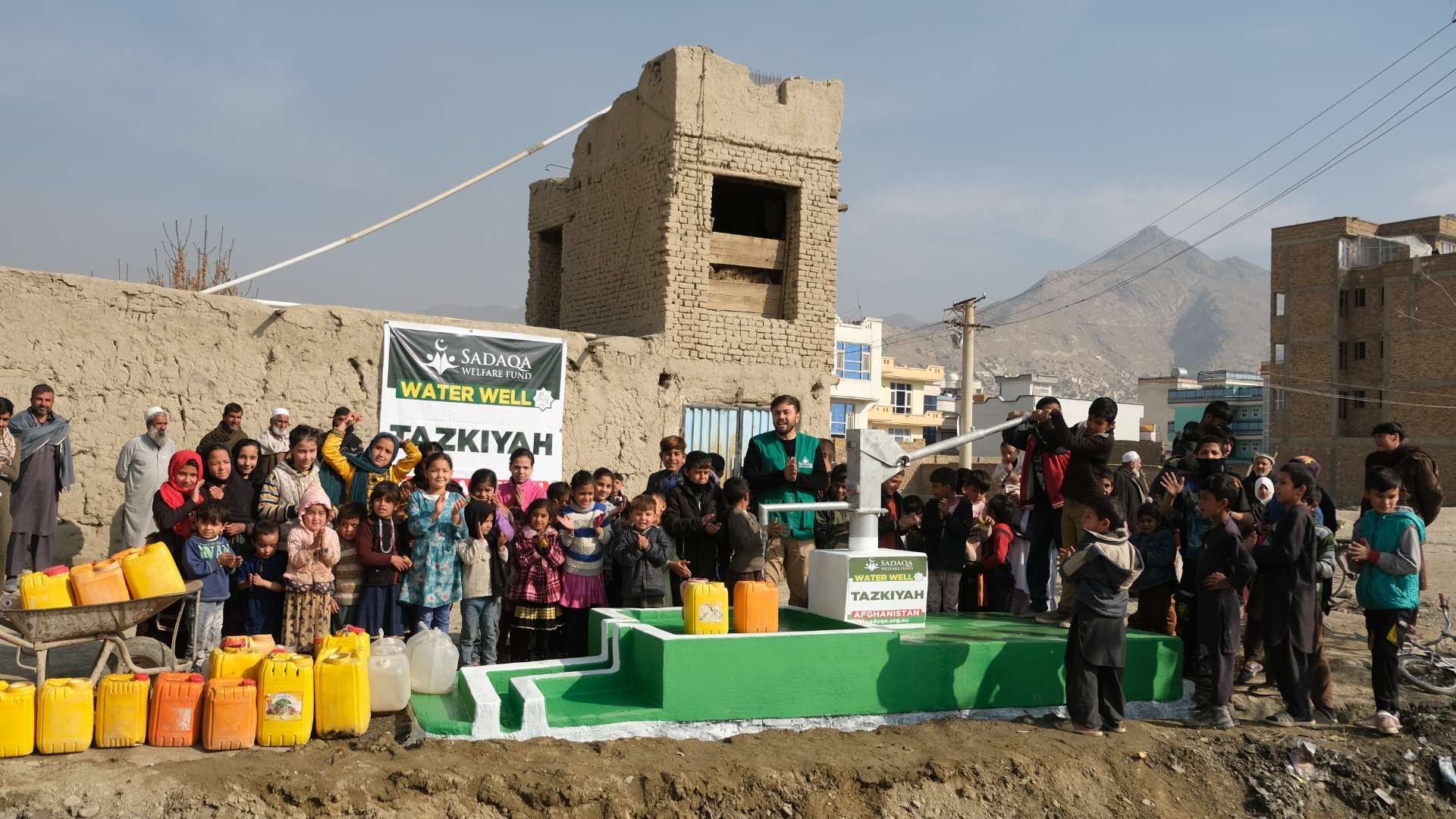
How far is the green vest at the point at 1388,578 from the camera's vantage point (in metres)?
6.61

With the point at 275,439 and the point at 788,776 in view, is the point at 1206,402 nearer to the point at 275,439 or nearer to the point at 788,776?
the point at 275,439

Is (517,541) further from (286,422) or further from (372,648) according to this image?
(286,422)

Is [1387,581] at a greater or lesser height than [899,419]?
lesser

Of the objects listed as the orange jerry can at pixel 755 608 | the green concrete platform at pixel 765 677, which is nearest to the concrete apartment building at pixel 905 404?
the green concrete platform at pixel 765 677

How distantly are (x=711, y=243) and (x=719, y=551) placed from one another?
5.32m

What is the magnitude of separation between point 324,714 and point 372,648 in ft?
1.84

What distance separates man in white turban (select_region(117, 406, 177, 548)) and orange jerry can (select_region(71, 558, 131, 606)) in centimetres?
247

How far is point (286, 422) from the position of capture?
8797 mm

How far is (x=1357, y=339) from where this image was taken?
4712 cm

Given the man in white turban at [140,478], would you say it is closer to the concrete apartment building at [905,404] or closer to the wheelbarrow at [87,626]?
the wheelbarrow at [87,626]

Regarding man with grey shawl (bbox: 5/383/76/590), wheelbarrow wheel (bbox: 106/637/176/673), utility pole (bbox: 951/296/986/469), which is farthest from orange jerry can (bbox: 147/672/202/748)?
utility pole (bbox: 951/296/986/469)

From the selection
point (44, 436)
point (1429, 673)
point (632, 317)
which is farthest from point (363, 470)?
point (1429, 673)

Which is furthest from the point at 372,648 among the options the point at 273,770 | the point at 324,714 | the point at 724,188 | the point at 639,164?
the point at 724,188

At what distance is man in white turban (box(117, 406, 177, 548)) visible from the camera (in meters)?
8.11
